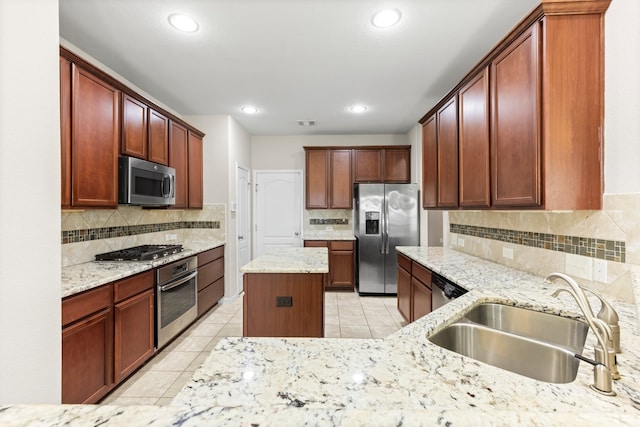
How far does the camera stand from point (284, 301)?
7.02ft

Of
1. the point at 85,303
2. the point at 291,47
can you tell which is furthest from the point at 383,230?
the point at 85,303

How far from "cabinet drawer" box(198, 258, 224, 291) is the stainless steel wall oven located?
0.43 feet

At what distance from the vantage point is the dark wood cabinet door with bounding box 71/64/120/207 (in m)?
1.96

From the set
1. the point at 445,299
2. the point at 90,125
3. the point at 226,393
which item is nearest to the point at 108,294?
the point at 90,125

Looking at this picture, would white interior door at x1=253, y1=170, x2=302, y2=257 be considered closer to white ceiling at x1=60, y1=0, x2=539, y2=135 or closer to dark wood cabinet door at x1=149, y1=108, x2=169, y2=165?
white ceiling at x1=60, y1=0, x2=539, y2=135

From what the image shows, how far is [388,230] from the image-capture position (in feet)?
14.1

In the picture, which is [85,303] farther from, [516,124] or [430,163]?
[430,163]

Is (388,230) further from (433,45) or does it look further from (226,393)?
(226,393)

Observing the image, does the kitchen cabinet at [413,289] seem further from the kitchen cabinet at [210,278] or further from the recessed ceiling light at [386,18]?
the kitchen cabinet at [210,278]

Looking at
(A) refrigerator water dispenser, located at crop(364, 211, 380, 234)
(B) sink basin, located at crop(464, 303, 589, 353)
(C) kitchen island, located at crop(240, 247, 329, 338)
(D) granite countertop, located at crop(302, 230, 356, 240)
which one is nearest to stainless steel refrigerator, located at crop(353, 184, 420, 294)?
(A) refrigerator water dispenser, located at crop(364, 211, 380, 234)

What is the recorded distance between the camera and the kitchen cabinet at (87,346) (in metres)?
1.63

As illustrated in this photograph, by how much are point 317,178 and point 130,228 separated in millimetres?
2830

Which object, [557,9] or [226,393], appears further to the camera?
[557,9]

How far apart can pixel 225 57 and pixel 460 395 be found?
2.85 metres
